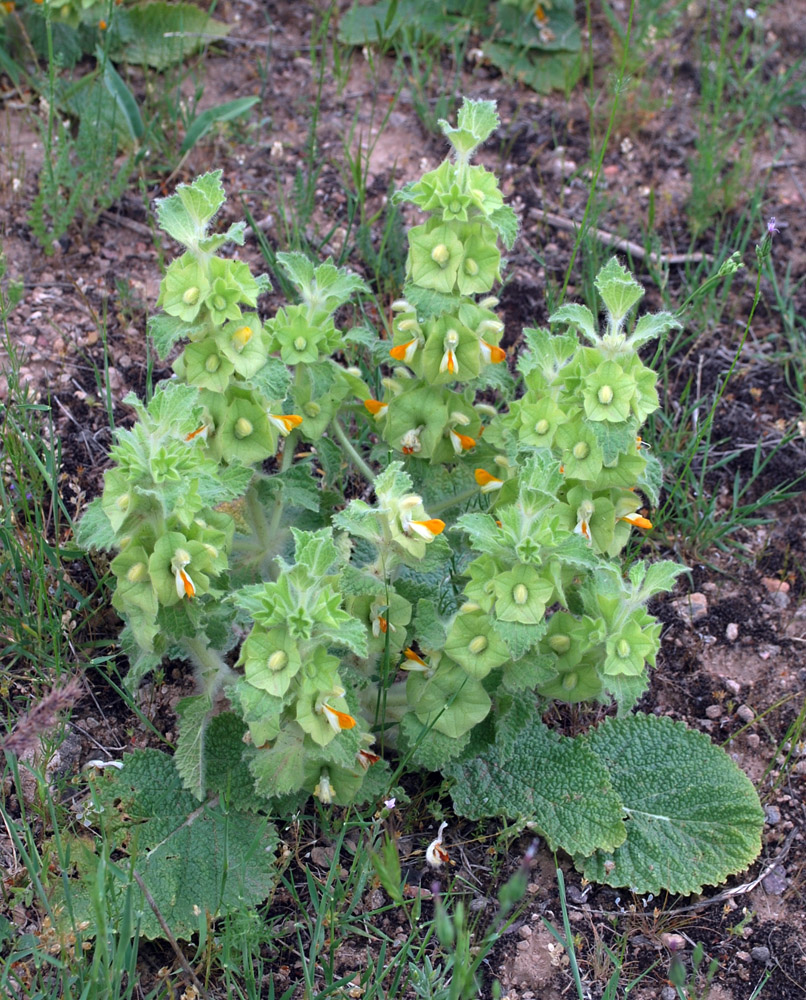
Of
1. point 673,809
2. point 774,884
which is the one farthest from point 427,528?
point 774,884

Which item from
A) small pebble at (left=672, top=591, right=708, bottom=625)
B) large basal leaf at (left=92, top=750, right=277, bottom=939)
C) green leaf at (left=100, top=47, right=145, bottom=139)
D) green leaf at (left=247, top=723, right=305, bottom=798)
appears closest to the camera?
green leaf at (left=247, top=723, right=305, bottom=798)

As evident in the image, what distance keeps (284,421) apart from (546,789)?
1113 millimetres

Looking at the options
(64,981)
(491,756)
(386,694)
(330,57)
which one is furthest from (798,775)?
(330,57)

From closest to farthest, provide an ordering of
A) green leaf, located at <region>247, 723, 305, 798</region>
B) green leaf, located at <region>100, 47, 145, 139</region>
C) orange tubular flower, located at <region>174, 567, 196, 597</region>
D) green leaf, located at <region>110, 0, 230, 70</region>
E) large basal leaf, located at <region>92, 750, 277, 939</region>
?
orange tubular flower, located at <region>174, 567, 196, 597</region> < green leaf, located at <region>247, 723, 305, 798</region> < large basal leaf, located at <region>92, 750, 277, 939</region> < green leaf, located at <region>100, 47, 145, 139</region> < green leaf, located at <region>110, 0, 230, 70</region>

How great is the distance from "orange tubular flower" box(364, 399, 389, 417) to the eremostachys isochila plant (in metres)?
0.04

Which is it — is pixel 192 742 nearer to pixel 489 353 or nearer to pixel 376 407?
pixel 376 407

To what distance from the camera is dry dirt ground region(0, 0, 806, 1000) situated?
8.16ft

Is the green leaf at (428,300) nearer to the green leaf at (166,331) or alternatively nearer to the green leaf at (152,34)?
→ the green leaf at (166,331)

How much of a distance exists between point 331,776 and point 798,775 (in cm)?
134

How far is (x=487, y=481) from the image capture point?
252 centimetres

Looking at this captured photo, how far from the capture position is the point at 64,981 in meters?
1.86

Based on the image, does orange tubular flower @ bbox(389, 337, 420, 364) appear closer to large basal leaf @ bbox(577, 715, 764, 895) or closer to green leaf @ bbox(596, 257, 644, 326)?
green leaf @ bbox(596, 257, 644, 326)

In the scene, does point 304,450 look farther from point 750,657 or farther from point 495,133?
point 495,133

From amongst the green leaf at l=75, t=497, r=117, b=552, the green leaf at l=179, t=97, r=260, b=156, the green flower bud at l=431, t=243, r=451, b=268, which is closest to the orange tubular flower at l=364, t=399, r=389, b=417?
the green flower bud at l=431, t=243, r=451, b=268
